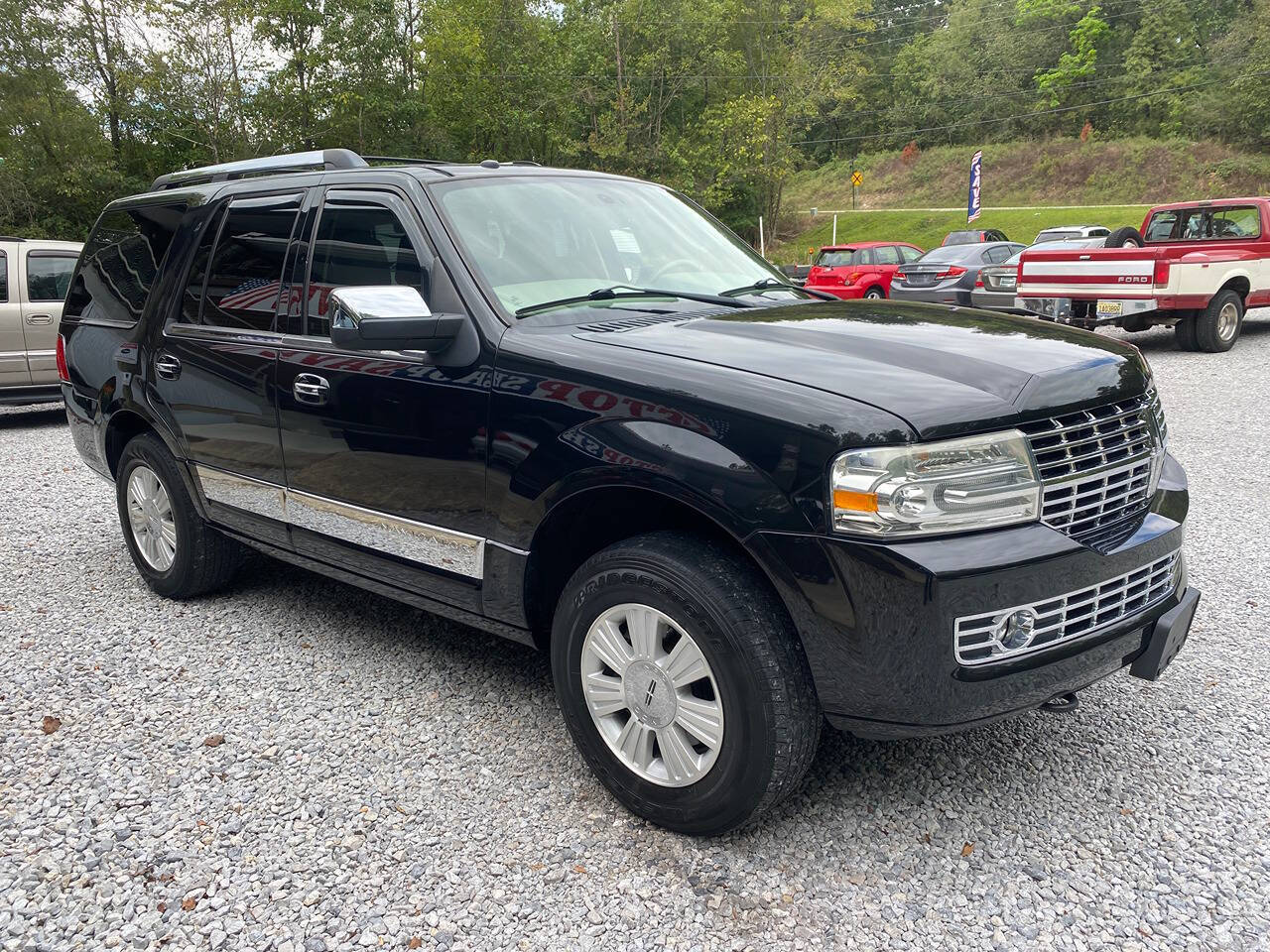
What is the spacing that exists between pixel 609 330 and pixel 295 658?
6.75 ft

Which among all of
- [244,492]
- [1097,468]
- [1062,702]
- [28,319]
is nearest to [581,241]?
[244,492]

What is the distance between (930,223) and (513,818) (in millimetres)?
49182

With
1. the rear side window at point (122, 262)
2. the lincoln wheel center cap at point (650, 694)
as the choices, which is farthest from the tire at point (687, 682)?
the rear side window at point (122, 262)

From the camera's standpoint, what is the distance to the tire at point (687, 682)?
7.89 ft

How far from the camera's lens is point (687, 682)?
8.38 ft

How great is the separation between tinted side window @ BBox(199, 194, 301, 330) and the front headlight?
2537 mm

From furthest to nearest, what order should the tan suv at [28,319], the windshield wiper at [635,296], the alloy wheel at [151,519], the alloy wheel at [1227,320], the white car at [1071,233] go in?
the white car at [1071,233] → the alloy wheel at [1227,320] → the tan suv at [28,319] → the alloy wheel at [151,519] → the windshield wiper at [635,296]

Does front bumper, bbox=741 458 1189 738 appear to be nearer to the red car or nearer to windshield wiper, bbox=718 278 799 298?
windshield wiper, bbox=718 278 799 298

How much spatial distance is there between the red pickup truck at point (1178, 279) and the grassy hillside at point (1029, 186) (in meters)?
25.6

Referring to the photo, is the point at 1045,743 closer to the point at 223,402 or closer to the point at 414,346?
the point at 414,346

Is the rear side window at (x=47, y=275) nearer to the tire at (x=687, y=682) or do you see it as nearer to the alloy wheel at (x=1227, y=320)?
the tire at (x=687, y=682)

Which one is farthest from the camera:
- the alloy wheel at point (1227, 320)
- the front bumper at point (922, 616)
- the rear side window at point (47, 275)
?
the alloy wheel at point (1227, 320)

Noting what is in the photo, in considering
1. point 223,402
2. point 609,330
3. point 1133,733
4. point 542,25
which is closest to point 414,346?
point 609,330

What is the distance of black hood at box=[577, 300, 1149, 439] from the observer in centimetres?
239
